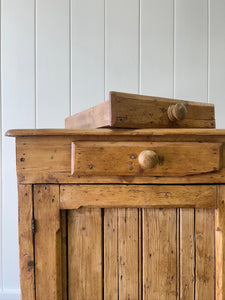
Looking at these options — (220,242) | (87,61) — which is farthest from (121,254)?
(87,61)

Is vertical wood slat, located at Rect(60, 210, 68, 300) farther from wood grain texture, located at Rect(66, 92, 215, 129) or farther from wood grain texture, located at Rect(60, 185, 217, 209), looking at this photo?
wood grain texture, located at Rect(66, 92, 215, 129)

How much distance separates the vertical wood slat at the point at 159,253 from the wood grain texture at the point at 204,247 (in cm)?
6

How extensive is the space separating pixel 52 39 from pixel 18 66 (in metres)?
0.21

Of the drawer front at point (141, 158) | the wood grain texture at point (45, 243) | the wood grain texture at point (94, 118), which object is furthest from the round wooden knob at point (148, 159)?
the wood grain texture at point (45, 243)

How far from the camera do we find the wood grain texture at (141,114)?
2.08ft

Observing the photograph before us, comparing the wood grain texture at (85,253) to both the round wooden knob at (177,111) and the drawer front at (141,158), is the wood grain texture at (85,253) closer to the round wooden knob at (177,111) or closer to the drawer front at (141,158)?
the drawer front at (141,158)

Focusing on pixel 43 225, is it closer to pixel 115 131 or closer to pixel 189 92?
pixel 115 131

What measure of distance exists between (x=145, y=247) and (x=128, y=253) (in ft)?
0.16

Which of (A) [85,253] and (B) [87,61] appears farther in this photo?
(B) [87,61]

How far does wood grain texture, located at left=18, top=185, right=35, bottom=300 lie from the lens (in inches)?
24.8

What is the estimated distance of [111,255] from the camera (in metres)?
Answer: 0.66

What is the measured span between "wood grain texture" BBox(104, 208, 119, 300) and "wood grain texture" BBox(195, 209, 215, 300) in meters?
0.22

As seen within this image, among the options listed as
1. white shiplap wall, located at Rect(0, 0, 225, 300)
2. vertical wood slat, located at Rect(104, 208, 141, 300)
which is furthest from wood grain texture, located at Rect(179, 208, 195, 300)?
white shiplap wall, located at Rect(0, 0, 225, 300)

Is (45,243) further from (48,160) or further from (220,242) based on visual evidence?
(220,242)
